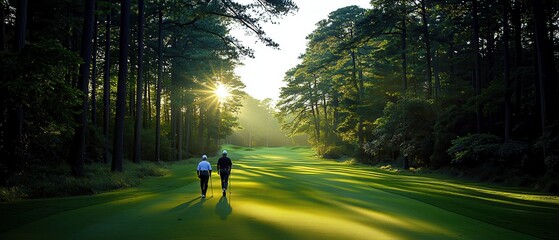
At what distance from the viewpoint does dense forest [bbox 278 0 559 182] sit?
67.8 ft

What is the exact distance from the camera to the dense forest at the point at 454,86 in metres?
20.7

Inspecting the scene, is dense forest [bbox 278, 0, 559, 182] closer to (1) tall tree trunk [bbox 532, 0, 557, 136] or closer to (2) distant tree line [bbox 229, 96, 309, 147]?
(1) tall tree trunk [bbox 532, 0, 557, 136]

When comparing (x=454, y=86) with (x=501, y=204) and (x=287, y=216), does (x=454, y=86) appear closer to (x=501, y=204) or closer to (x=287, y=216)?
(x=501, y=204)

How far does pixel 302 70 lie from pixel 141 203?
46789mm

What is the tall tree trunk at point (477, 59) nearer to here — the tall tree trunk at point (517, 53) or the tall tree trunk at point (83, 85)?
the tall tree trunk at point (517, 53)

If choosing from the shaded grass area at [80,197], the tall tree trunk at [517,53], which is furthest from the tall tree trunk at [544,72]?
the shaded grass area at [80,197]

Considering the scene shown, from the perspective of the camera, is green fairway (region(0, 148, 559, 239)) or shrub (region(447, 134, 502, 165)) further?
shrub (region(447, 134, 502, 165))

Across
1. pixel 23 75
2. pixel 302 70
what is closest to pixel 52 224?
pixel 23 75

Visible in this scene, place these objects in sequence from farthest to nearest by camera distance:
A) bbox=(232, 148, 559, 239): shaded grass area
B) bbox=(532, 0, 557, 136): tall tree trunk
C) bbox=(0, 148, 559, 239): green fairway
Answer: bbox=(532, 0, 557, 136): tall tree trunk, bbox=(232, 148, 559, 239): shaded grass area, bbox=(0, 148, 559, 239): green fairway

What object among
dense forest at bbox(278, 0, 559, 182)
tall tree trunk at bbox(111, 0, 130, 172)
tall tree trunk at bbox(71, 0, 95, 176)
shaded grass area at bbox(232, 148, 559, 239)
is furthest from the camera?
tall tree trunk at bbox(111, 0, 130, 172)

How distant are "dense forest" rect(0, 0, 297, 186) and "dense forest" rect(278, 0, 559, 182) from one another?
506 inches

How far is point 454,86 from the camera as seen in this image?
33.8 metres

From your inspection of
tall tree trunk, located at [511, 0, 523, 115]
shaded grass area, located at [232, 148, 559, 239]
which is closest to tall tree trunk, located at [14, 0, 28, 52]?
shaded grass area, located at [232, 148, 559, 239]

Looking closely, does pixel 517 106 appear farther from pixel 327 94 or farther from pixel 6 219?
pixel 327 94
